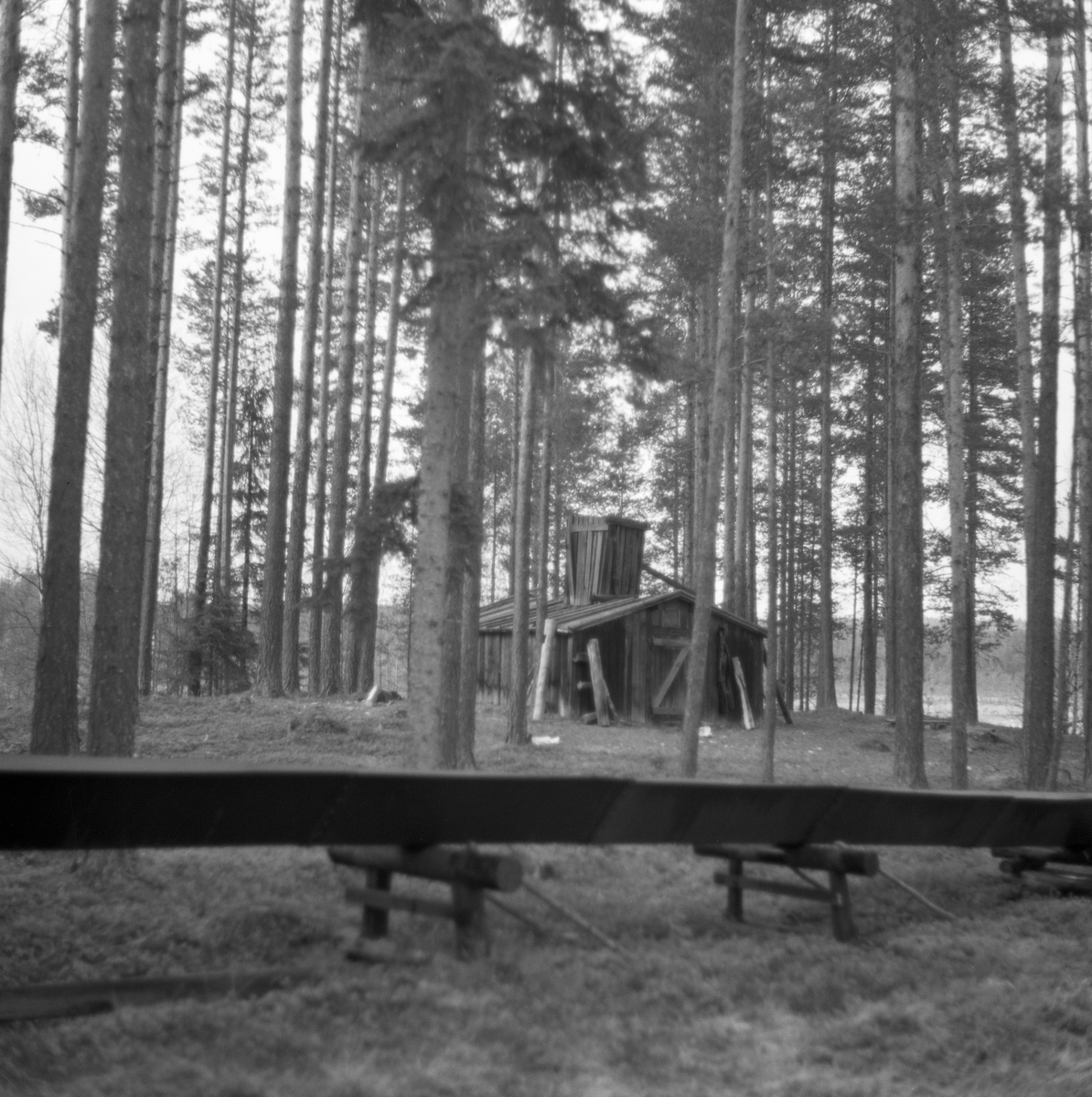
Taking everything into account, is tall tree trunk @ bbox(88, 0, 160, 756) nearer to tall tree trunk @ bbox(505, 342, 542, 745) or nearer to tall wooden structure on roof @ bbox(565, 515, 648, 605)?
tall tree trunk @ bbox(505, 342, 542, 745)

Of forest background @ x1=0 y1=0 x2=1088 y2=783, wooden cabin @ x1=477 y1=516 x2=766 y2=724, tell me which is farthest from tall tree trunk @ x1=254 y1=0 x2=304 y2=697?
wooden cabin @ x1=477 y1=516 x2=766 y2=724

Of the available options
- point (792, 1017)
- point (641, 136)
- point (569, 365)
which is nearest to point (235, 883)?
point (792, 1017)

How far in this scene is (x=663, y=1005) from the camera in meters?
5.42

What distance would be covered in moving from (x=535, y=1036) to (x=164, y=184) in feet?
61.1

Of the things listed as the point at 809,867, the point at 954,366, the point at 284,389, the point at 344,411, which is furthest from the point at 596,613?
the point at 809,867

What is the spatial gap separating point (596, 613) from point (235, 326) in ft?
40.1

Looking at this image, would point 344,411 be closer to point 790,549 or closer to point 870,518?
point 870,518

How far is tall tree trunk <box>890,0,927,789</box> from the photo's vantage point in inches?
603

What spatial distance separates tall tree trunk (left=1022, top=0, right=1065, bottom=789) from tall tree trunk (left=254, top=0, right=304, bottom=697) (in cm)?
1291

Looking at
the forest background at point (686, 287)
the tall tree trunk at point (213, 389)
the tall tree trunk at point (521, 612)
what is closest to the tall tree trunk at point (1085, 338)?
the forest background at point (686, 287)

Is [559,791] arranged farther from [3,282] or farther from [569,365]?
[569,365]

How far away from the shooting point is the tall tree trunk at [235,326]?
2731 cm

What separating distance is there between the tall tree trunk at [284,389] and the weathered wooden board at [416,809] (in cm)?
1585

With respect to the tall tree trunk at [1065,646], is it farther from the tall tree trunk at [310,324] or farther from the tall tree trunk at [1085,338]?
the tall tree trunk at [310,324]
